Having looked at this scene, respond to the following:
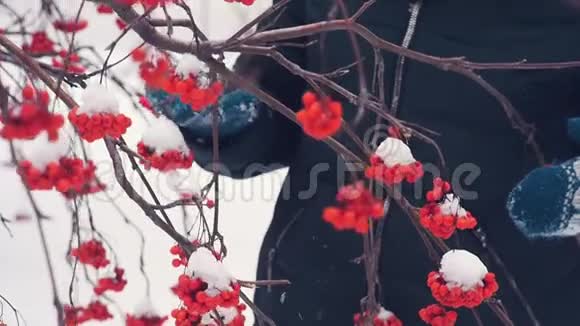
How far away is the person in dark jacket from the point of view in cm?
69

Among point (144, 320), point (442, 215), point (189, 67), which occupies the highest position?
point (189, 67)

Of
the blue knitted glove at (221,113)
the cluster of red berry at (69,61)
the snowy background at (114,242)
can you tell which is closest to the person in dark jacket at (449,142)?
the blue knitted glove at (221,113)

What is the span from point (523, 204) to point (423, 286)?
14 cm

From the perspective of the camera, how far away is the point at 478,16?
693 mm

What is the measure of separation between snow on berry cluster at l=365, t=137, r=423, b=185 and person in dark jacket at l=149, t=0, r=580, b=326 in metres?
0.14

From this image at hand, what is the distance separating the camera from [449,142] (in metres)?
0.73

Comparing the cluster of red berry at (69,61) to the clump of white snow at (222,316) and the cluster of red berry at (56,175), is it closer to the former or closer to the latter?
the cluster of red berry at (56,175)

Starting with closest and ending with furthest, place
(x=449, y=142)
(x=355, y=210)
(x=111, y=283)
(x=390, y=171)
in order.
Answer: (x=355, y=210) < (x=390, y=171) < (x=449, y=142) < (x=111, y=283)

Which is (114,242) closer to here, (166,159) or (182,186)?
(182,186)

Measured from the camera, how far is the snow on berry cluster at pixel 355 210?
369mm

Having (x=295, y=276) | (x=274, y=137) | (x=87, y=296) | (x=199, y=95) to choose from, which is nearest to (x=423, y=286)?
(x=295, y=276)

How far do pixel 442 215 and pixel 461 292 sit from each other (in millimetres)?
55

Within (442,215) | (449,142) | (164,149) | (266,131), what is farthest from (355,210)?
(266,131)

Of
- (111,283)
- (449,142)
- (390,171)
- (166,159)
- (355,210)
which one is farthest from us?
(111,283)
